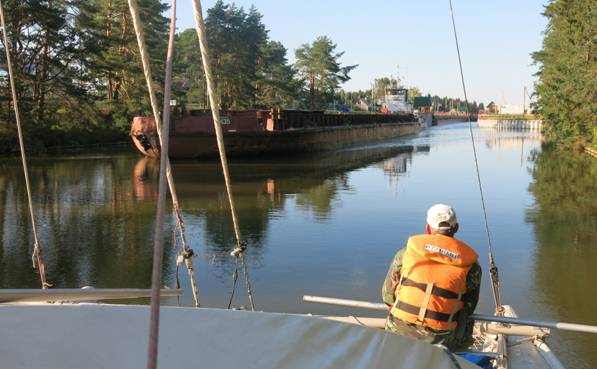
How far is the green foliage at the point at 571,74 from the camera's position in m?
35.6

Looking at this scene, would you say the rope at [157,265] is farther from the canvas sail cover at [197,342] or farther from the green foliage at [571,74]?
the green foliage at [571,74]

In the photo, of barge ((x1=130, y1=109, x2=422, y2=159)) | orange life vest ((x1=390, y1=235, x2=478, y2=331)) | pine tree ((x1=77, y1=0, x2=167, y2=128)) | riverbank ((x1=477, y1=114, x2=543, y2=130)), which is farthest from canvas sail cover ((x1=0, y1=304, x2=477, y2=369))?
riverbank ((x1=477, y1=114, x2=543, y2=130))

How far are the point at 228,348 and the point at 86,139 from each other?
150 ft

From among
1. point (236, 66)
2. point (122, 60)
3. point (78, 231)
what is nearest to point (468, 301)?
point (78, 231)

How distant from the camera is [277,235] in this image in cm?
1390

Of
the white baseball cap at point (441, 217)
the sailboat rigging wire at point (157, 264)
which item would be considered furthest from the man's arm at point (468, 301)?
the sailboat rigging wire at point (157, 264)

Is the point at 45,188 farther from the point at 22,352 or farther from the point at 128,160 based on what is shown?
the point at 22,352

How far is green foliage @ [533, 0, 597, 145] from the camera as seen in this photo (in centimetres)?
3558

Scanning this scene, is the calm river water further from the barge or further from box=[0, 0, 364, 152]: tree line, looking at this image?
box=[0, 0, 364, 152]: tree line

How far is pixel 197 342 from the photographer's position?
282cm

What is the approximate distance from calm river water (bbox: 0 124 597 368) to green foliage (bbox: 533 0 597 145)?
29.2 ft

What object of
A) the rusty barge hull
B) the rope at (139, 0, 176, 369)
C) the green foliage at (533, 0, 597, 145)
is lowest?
the rusty barge hull

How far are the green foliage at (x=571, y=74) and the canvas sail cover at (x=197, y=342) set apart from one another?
3429cm

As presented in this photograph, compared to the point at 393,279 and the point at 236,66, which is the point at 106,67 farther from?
the point at 393,279
